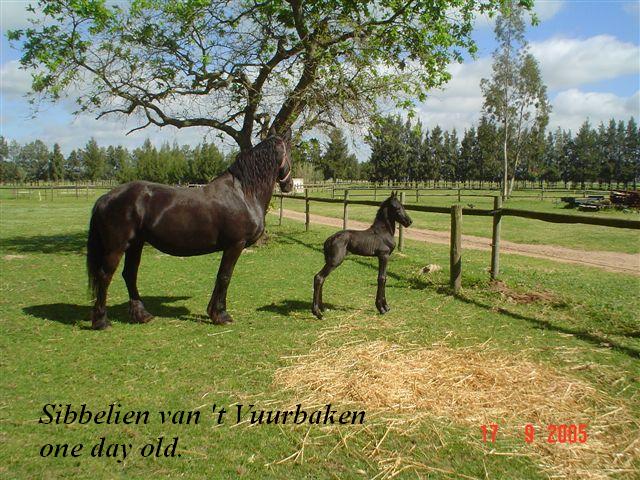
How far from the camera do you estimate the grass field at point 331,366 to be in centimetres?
270

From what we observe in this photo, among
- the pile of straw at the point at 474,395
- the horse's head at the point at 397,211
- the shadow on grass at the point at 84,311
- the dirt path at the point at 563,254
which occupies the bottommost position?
the shadow on grass at the point at 84,311

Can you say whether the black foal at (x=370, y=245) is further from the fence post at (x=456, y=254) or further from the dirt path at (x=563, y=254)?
the dirt path at (x=563, y=254)

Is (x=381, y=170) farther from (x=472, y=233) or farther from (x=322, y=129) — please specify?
(x=322, y=129)

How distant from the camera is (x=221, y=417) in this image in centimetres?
319

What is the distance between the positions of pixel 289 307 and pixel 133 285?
2017 mm

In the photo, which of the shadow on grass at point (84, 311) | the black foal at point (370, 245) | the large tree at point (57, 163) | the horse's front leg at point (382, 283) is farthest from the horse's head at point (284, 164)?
the large tree at point (57, 163)

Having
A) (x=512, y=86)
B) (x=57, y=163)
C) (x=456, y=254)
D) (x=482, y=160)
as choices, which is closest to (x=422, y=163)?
(x=482, y=160)

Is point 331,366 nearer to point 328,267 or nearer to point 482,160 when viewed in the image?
point 328,267

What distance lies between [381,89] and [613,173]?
73.0m

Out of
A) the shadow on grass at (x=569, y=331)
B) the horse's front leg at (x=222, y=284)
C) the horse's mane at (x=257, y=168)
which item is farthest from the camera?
the horse's mane at (x=257, y=168)

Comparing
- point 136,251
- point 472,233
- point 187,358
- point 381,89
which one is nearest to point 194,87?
point 381,89
